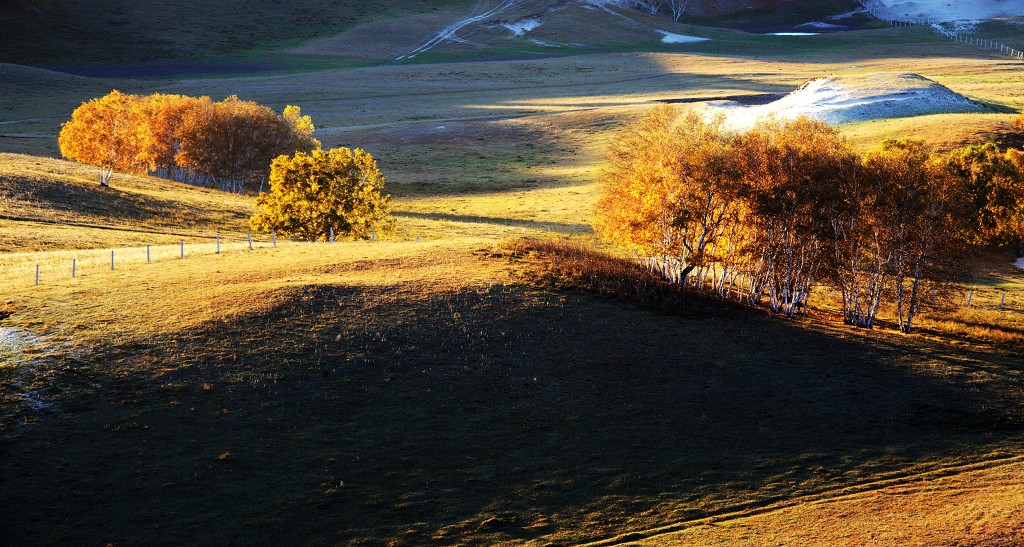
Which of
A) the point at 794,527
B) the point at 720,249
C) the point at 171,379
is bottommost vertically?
the point at 794,527

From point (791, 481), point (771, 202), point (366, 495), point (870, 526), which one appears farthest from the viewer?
point (771, 202)

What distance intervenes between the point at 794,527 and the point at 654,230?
30269mm

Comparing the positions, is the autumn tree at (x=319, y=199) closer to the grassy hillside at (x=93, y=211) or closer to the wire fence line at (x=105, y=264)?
the wire fence line at (x=105, y=264)

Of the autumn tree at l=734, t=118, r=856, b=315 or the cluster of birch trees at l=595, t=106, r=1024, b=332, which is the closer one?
the cluster of birch trees at l=595, t=106, r=1024, b=332

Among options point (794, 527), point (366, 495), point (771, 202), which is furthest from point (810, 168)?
point (366, 495)

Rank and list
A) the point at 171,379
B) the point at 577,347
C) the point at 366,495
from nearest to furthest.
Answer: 1. the point at 366,495
2. the point at 171,379
3. the point at 577,347

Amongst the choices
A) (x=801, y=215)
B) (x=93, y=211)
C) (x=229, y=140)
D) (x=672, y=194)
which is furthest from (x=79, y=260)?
(x=229, y=140)

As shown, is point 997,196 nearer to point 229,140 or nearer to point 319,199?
point 319,199

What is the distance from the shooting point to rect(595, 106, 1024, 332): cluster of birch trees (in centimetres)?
4872

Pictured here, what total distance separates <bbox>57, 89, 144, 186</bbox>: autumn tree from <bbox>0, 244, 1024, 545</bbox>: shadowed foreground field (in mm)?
64559

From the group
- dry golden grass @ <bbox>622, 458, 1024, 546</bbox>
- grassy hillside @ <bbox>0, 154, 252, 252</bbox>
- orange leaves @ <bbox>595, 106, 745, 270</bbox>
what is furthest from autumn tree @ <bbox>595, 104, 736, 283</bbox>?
grassy hillside @ <bbox>0, 154, 252, 252</bbox>

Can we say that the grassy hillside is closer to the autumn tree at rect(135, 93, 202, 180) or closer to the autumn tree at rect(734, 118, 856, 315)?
the autumn tree at rect(135, 93, 202, 180)

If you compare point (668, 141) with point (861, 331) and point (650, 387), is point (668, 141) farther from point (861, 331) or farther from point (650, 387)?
point (650, 387)

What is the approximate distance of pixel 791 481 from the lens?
92.8 feet
